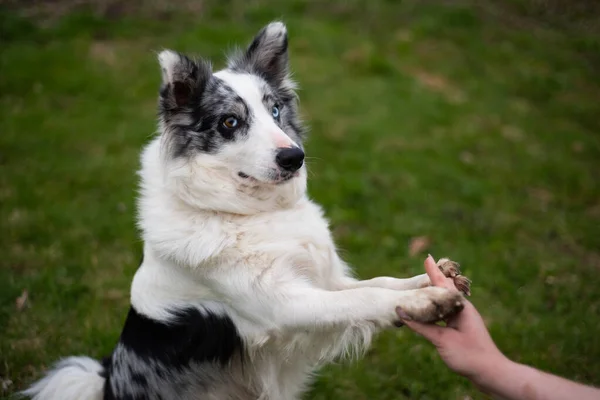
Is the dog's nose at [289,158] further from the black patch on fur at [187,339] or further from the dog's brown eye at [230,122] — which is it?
the black patch on fur at [187,339]

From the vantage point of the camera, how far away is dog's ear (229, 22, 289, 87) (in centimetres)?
365

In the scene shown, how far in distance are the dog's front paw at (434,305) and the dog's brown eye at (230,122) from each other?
4.90 feet

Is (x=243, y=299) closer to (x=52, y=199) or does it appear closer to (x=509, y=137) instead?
(x=52, y=199)

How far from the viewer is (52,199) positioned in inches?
232

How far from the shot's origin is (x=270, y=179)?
10.2ft

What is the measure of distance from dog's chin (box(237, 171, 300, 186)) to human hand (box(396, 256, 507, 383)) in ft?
3.36

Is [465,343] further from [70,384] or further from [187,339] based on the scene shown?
[70,384]

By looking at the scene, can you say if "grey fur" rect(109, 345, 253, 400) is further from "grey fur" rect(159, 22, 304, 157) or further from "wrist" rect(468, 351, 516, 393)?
"wrist" rect(468, 351, 516, 393)

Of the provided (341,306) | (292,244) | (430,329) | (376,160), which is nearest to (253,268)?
(292,244)

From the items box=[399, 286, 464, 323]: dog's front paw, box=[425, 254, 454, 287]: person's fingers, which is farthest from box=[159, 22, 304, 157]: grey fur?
box=[399, 286, 464, 323]: dog's front paw

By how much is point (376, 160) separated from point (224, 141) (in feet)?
12.5

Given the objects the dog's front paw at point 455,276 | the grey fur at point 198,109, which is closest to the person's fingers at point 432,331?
the dog's front paw at point 455,276

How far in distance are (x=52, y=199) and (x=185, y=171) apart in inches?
133

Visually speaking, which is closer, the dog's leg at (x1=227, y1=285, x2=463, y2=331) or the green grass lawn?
the dog's leg at (x1=227, y1=285, x2=463, y2=331)
